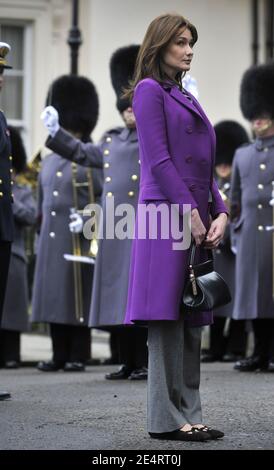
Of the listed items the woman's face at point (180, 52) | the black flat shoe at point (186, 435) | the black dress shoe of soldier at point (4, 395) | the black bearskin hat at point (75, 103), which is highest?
the black bearskin hat at point (75, 103)

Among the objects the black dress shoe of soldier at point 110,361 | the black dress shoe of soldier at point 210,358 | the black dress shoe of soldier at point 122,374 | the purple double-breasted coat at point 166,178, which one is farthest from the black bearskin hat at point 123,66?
the purple double-breasted coat at point 166,178

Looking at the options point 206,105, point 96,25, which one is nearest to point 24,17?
point 96,25

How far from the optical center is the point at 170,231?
5.87 metres

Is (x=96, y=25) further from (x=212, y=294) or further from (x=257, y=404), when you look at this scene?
(x=212, y=294)

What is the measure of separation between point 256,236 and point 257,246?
72 millimetres

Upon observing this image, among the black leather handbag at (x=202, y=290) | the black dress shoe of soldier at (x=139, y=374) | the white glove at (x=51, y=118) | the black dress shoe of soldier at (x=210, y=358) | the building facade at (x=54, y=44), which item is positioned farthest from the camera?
the building facade at (x=54, y=44)

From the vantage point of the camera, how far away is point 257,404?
7.23 meters

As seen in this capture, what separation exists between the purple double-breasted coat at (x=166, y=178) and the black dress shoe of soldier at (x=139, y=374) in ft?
9.44

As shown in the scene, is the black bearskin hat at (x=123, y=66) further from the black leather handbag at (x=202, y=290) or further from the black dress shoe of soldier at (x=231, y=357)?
the black leather handbag at (x=202, y=290)

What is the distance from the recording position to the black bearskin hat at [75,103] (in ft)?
35.3

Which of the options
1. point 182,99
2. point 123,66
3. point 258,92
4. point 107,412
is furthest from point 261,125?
point 182,99

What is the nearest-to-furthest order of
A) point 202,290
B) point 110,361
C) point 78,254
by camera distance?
1. point 202,290
2. point 78,254
3. point 110,361

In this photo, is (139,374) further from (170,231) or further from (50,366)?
(170,231)
